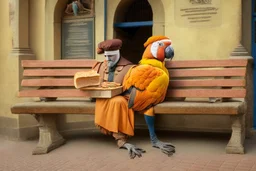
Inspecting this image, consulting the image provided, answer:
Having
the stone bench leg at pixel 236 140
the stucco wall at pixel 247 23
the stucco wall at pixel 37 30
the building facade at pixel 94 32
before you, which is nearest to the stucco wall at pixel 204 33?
the building facade at pixel 94 32

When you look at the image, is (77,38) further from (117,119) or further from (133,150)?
(133,150)

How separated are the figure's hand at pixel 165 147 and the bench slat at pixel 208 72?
110 centimetres

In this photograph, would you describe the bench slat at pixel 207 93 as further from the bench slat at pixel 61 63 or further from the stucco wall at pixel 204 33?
the bench slat at pixel 61 63

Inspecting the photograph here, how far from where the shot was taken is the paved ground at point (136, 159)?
4828 millimetres

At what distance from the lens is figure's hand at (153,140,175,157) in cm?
524

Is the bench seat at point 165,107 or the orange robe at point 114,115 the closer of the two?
the bench seat at point 165,107

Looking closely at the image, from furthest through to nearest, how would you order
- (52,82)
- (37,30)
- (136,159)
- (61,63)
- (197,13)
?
(37,30) → (197,13) → (61,63) → (52,82) → (136,159)

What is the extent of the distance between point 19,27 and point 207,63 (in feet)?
12.0

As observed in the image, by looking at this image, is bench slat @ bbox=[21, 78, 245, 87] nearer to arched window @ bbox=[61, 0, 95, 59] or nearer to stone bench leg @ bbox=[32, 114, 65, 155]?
stone bench leg @ bbox=[32, 114, 65, 155]

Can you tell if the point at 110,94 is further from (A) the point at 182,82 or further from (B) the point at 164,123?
(B) the point at 164,123

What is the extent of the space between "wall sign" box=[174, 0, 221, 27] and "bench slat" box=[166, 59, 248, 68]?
933mm

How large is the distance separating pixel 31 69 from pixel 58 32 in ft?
4.64

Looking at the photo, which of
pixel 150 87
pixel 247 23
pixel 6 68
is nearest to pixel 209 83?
pixel 150 87

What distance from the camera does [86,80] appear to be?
5535 mm
